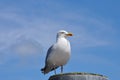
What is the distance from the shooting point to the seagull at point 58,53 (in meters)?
12.8

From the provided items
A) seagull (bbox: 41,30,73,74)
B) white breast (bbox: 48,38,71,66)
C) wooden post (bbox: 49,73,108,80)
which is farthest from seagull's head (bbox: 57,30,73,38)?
wooden post (bbox: 49,73,108,80)

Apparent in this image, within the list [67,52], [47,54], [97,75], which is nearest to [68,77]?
[97,75]

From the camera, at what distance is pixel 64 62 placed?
42.8 feet

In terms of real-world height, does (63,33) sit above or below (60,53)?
above

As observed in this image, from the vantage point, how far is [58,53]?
1300cm

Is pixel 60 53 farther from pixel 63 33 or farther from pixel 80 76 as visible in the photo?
pixel 80 76

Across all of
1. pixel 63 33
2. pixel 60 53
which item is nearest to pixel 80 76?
pixel 60 53

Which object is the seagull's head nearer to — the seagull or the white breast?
the seagull

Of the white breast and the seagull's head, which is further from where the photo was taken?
the seagull's head

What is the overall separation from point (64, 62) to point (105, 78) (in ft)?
17.8

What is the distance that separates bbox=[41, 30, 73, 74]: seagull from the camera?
42.0 ft

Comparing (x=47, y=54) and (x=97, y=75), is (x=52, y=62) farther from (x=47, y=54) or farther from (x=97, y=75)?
(x=97, y=75)

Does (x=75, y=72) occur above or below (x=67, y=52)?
below

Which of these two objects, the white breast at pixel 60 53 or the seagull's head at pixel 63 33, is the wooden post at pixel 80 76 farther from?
the seagull's head at pixel 63 33
